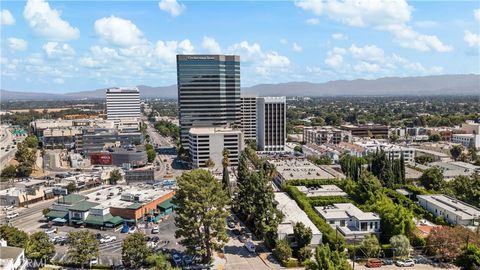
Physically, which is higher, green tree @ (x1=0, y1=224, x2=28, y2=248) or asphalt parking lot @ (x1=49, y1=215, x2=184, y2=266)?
green tree @ (x1=0, y1=224, x2=28, y2=248)

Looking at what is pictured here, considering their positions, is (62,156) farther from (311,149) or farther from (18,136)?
(311,149)

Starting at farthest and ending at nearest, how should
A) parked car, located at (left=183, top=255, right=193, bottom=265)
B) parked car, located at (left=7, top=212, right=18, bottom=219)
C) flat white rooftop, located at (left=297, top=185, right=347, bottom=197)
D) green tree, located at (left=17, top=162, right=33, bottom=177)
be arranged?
green tree, located at (left=17, top=162, right=33, bottom=177) → flat white rooftop, located at (left=297, top=185, right=347, bottom=197) → parked car, located at (left=7, top=212, right=18, bottom=219) → parked car, located at (left=183, top=255, right=193, bottom=265)

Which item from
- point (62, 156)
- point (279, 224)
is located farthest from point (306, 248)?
point (62, 156)

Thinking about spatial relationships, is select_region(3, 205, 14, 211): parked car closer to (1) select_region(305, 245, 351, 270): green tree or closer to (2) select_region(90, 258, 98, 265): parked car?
(2) select_region(90, 258, 98, 265): parked car

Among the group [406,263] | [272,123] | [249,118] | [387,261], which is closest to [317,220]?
[387,261]

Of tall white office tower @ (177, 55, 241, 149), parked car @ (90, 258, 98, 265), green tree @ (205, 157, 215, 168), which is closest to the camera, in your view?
parked car @ (90, 258, 98, 265)

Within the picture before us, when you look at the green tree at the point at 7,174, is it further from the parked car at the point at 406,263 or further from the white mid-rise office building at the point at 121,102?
the white mid-rise office building at the point at 121,102

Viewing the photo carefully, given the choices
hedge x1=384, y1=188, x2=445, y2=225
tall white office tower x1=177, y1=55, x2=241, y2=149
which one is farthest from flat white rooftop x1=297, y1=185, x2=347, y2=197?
tall white office tower x1=177, y1=55, x2=241, y2=149

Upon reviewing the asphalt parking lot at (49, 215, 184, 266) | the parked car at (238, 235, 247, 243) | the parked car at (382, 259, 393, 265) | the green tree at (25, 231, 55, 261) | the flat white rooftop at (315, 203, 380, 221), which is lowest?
the asphalt parking lot at (49, 215, 184, 266)

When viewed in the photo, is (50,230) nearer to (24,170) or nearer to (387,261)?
(24,170)
